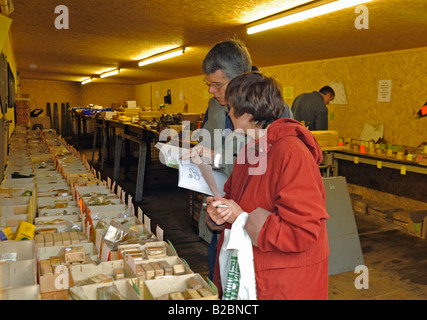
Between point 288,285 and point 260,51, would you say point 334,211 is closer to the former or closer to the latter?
point 288,285

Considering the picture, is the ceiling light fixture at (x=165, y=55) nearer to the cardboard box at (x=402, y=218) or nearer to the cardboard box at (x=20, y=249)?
the cardboard box at (x=402, y=218)

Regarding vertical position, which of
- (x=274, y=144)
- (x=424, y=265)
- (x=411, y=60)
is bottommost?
(x=424, y=265)

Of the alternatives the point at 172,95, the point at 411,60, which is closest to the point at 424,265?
the point at 411,60

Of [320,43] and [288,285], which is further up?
[320,43]

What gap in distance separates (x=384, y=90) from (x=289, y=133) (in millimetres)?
5489

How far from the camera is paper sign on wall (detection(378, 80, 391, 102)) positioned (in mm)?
6094

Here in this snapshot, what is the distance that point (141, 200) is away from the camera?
257 inches

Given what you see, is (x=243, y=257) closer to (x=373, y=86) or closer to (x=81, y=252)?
(x=81, y=252)

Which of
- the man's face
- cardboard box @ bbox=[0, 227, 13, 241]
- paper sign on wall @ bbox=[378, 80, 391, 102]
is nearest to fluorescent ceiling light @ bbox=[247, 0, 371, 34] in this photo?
the man's face

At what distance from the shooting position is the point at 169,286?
5.03 feet

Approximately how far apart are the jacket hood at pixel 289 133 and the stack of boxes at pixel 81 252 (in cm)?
65

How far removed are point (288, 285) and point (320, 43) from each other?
4.87 metres

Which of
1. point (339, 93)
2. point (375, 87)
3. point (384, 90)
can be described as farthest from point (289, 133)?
point (339, 93)

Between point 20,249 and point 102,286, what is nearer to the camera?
point 102,286
